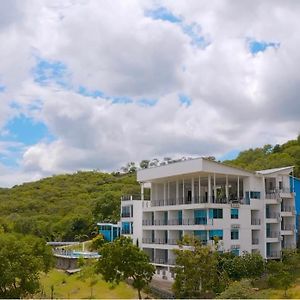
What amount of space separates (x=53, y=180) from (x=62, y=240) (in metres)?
48.6

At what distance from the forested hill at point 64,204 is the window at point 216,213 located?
92.0ft

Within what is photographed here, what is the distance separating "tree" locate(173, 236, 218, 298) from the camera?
111 ft

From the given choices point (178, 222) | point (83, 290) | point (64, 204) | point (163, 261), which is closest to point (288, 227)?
point (178, 222)

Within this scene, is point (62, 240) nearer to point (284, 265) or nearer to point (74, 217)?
point (74, 217)

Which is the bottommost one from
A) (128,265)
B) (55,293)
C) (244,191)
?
(55,293)

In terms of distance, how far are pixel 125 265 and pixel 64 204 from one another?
59477 mm

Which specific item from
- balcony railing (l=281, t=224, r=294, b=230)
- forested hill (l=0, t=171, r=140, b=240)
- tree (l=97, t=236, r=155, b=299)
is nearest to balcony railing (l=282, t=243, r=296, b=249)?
balcony railing (l=281, t=224, r=294, b=230)

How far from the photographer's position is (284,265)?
129ft

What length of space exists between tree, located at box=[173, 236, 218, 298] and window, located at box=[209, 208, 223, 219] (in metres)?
6.14

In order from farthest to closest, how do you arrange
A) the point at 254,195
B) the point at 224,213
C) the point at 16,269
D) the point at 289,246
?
the point at 289,246 → the point at 254,195 → the point at 224,213 → the point at 16,269

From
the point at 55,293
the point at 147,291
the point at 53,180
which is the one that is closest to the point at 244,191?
the point at 147,291

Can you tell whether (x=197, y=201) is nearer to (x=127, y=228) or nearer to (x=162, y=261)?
(x=162, y=261)

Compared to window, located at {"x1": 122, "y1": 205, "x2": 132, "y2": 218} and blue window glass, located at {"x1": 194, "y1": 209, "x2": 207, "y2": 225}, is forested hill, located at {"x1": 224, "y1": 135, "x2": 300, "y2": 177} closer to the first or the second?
window, located at {"x1": 122, "y1": 205, "x2": 132, "y2": 218}

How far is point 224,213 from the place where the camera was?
41125 mm
